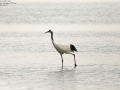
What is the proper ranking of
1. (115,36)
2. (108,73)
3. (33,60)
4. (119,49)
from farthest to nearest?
(115,36) → (119,49) → (33,60) → (108,73)

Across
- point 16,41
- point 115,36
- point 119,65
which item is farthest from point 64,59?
point 115,36

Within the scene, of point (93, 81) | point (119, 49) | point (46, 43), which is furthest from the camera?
point (46, 43)

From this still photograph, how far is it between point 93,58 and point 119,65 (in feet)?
6.13

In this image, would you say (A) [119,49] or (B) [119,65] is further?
(A) [119,49]

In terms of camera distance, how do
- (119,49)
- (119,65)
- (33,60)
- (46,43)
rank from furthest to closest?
(46,43)
(119,49)
(33,60)
(119,65)

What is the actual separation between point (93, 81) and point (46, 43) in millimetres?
9735

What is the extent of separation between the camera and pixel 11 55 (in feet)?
65.7

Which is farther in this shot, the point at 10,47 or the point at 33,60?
the point at 10,47

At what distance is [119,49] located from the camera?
2178 cm

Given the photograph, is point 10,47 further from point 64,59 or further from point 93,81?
point 93,81

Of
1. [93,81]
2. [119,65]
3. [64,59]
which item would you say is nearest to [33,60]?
[64,59]

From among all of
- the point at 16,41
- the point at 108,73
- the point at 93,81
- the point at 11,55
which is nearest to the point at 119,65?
the point at 108,73

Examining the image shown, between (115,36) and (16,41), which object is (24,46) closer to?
(16,41)

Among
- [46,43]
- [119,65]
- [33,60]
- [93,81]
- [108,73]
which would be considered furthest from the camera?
[46,43]
